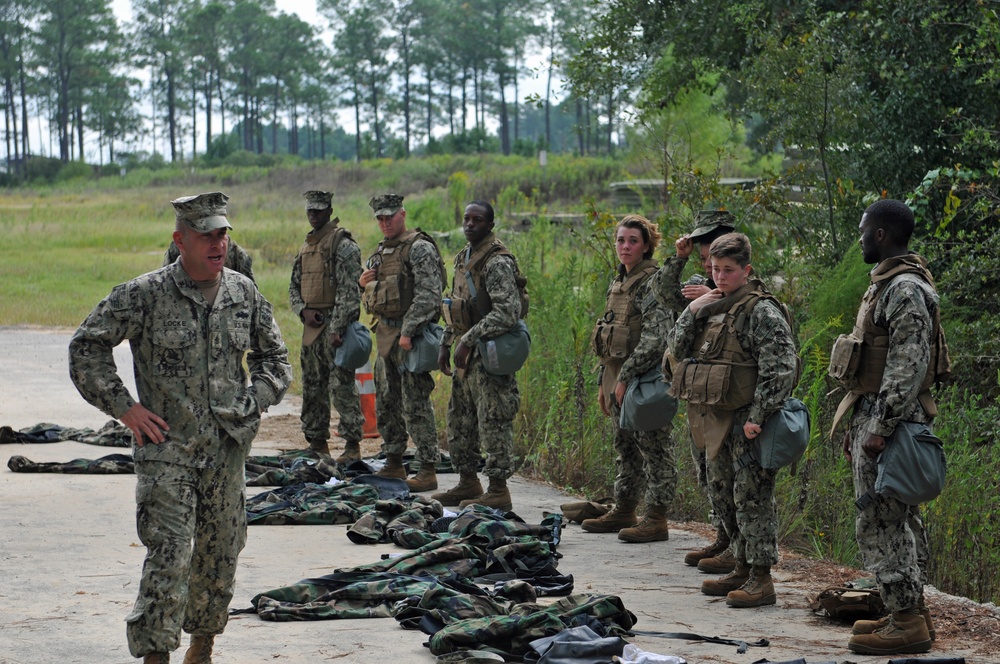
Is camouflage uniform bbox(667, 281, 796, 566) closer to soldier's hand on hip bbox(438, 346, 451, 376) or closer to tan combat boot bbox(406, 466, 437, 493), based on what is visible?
soldier's hand on hip bbox(438, 346, 451, 376)

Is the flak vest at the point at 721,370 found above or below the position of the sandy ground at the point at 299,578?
above

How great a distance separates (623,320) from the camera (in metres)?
7.86

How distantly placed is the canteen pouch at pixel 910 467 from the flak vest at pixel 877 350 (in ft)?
0.58

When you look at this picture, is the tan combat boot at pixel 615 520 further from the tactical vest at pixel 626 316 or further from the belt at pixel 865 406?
the belt at pixel 865 406

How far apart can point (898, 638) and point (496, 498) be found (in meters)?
3.89

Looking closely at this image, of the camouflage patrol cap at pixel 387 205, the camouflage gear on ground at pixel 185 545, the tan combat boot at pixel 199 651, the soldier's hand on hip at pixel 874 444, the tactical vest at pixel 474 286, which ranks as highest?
the camouflage patrol cap at pixel 387 205

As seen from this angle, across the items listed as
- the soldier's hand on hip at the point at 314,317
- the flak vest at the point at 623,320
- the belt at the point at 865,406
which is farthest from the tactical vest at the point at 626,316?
the soldier's hand on hip at the point at 314,317

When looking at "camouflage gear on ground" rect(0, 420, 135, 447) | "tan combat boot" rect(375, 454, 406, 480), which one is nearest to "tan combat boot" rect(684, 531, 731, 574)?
"tan combat boot" rect(375, 454, 406, 480)

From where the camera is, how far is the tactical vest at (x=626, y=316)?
25.7ft

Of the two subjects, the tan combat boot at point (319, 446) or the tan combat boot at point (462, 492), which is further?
the tan combat boot at point (319, 446)

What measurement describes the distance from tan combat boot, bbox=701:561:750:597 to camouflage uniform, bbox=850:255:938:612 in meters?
1.13

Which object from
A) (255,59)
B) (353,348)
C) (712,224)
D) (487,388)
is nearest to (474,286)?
(487,388)

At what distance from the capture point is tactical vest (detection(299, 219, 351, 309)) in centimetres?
1030

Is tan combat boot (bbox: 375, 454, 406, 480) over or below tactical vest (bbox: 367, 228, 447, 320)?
below
